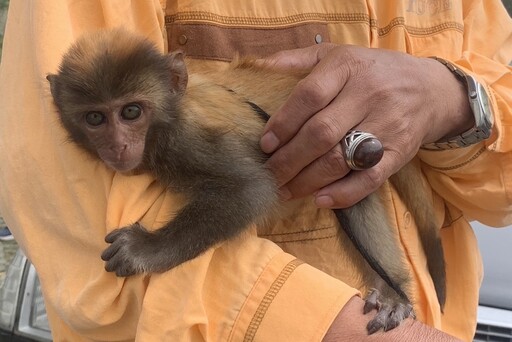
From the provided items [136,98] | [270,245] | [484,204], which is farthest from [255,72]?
[484,204]

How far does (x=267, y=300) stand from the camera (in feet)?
4.46

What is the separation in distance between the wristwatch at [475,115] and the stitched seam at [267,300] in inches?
31.7

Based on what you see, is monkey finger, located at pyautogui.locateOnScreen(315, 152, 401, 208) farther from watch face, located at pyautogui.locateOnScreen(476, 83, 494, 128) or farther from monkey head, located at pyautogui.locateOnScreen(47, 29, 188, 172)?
monkey head, located at pyautogui.locateOnScreen(47, 29, 188, 172)

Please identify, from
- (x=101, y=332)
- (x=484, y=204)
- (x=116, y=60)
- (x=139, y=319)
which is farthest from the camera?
(x=484, y=204)

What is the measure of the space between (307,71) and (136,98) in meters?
0.54

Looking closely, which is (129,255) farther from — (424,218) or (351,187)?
(424,218)

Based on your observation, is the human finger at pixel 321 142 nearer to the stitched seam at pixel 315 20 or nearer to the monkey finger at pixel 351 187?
the monkey finger at pixel 351 187

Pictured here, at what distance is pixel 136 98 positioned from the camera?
5.92 feet

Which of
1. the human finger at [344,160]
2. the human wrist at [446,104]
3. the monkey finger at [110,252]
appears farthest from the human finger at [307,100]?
the monkey finger at [110,252]

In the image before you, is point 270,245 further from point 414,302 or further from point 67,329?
point 414,302

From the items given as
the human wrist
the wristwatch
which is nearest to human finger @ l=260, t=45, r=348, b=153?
the human wrist

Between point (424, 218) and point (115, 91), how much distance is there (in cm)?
108

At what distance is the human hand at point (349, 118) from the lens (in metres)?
1.68

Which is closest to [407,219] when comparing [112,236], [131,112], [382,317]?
[382,317]
